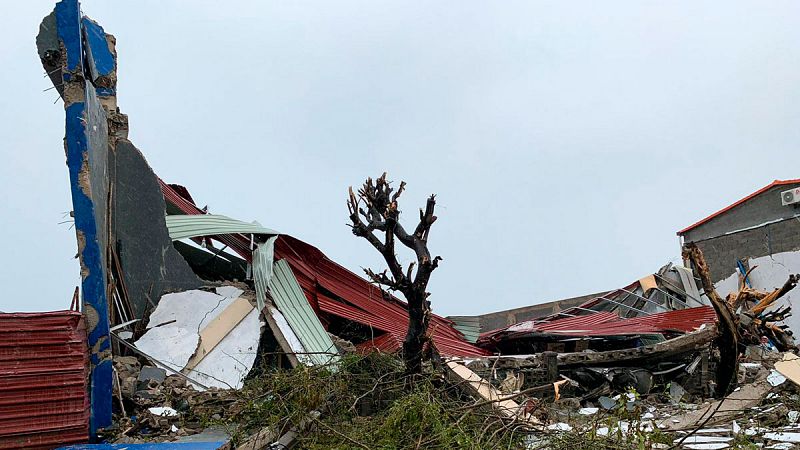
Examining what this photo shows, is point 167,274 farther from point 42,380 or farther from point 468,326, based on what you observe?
point 468,326

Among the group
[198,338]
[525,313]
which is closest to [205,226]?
[198,338]

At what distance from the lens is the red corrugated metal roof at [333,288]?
30.1 ft

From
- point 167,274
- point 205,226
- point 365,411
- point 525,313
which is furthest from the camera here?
point 525,313

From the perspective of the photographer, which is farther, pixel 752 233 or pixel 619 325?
pixel 752 233

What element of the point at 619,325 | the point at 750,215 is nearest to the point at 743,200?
the point at 750,215

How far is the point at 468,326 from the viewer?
12.3m

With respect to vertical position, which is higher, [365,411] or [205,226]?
[205,226]

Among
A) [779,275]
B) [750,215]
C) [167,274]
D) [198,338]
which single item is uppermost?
[750,215]

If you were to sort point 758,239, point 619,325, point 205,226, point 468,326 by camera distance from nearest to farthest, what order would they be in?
point 205,226
point 619,325
point 468,326
point 758,239

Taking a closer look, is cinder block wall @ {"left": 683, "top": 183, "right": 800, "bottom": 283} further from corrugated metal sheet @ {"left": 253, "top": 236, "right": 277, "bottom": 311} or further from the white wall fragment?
the white wall fragment

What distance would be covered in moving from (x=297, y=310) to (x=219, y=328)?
3.37 ft

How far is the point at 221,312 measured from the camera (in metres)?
8.07

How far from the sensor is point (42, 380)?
19.3 ft

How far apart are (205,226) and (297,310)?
1542 millimetres
